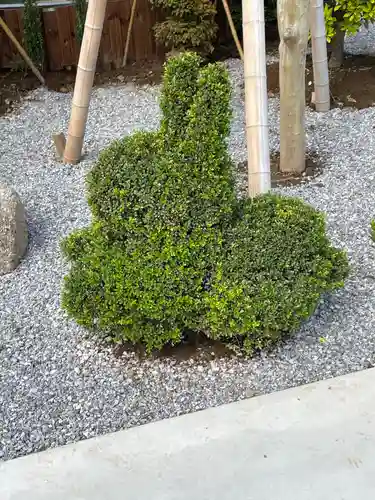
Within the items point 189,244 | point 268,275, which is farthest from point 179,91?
point 268,275

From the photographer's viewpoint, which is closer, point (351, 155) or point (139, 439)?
point (139, 439)

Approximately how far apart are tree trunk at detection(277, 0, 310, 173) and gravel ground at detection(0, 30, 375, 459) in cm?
29

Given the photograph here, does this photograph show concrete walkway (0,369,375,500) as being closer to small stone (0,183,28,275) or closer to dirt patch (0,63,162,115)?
small stone (0,183,28,275)

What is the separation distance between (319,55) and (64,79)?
10.9 ft

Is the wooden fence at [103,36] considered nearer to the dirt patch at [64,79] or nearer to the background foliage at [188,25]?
the dirt patch at [64,79]

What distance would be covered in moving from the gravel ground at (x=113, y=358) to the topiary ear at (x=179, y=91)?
3.36 ft

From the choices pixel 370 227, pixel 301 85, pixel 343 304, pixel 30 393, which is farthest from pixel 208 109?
pixel 301 85

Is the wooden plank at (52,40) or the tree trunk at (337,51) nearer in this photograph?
the tree trunk at (337,51)

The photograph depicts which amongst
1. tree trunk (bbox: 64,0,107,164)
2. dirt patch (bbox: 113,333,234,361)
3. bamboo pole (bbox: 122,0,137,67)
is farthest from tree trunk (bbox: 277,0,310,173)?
bamboo pole (bbox: 122,0,137,67)

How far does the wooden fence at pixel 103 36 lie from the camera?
707 centimetres

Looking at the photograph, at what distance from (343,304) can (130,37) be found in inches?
214

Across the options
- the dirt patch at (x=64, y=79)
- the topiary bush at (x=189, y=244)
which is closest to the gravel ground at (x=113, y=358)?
the topiary bush at (x=189, y=244)

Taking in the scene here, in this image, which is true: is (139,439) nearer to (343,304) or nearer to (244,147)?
(343,304)

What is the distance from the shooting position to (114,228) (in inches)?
102
